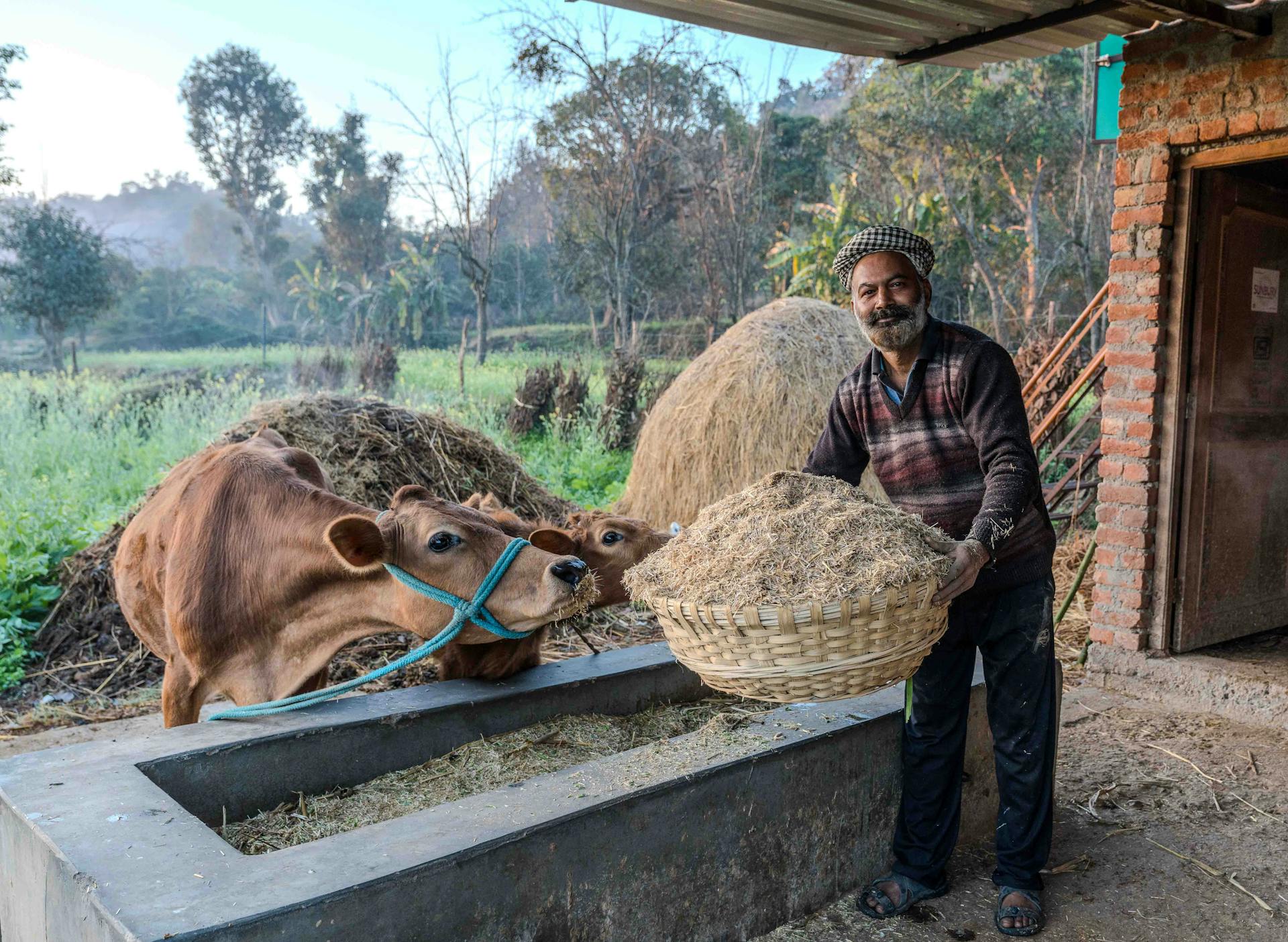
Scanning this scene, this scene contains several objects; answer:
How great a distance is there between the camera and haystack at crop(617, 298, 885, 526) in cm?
762

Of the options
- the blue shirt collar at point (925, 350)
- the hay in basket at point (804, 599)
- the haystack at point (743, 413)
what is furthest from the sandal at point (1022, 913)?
the haystack at point (743, 413)

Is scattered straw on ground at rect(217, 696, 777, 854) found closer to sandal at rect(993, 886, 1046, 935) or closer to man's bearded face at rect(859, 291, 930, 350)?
sandal at rect(993, 886, 1046, 935)

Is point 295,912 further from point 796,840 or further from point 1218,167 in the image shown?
point 1218,167

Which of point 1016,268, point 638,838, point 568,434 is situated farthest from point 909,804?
point 1016,268

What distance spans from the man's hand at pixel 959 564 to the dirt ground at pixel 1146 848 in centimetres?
117

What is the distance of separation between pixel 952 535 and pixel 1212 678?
303 cm

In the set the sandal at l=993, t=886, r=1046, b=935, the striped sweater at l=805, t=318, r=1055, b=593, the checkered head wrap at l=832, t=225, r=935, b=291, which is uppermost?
the checkered head wrap at l=832, t=225, r=935, b=291

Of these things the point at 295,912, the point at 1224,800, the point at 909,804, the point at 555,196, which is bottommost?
the point at 1224,800

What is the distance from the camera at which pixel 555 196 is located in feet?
66.4

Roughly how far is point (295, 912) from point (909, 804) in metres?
1.98

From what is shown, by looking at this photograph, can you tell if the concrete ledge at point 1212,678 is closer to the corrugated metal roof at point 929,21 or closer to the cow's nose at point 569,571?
the corrugated metal roof at point 929,21

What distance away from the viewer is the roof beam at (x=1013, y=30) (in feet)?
13.4

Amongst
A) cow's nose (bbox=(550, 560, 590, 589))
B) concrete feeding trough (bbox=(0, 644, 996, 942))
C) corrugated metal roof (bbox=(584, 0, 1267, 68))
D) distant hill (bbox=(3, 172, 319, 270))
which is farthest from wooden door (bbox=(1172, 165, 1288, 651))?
distant hill (bbox=(3, 172, 319, 270))

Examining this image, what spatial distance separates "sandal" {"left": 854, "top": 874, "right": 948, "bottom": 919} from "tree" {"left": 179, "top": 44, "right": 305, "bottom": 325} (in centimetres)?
3572
